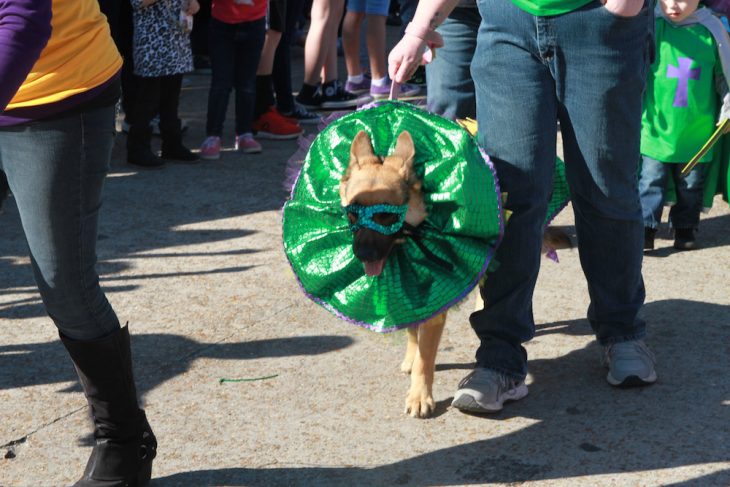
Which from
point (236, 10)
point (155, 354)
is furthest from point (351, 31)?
point (155, 354)

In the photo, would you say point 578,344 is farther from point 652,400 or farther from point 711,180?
point 711,180

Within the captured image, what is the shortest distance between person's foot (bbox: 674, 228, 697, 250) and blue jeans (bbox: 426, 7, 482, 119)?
178cm

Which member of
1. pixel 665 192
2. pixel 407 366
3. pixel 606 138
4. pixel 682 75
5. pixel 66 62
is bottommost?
pixel 407 366

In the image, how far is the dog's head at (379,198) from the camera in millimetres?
3600

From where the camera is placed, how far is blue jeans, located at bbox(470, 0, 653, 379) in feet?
12.0

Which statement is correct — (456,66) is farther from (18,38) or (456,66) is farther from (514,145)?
(18,38)

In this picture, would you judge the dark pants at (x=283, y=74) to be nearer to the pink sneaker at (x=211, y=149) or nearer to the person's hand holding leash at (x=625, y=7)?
the pink sneaker at (x=211, y=149)

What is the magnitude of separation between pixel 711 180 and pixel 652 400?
237 centimetres

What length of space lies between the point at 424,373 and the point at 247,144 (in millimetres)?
4198

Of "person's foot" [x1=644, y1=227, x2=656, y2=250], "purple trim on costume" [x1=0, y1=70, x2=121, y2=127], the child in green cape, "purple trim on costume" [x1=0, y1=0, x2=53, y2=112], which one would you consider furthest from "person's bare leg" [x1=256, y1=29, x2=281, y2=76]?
"purple trim on costume" [x1=0, y1=0, x2=53, y2=112]

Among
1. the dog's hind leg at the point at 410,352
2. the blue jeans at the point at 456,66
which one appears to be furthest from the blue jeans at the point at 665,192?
the dog's hind leg at the point at 410,352

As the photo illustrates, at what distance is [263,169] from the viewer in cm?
746

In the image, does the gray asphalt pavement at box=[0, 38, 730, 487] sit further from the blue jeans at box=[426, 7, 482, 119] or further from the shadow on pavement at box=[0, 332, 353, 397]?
the blue jeans at box=[426, 7, 482, 119]

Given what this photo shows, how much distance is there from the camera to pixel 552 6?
3605mm
